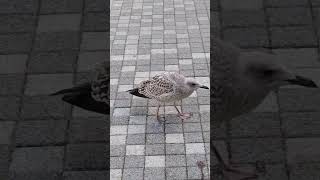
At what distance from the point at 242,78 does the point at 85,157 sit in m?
0.59

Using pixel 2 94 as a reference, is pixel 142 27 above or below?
above

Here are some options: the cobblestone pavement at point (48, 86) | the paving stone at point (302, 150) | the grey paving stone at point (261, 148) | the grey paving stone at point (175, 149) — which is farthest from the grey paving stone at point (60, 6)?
the paving stone at point (302, 150)

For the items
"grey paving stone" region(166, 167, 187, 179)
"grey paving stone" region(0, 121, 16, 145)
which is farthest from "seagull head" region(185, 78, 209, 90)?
"grey paving stone" region(0, 121, 16, 145)

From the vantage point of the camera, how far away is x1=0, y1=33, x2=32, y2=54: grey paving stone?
142cm

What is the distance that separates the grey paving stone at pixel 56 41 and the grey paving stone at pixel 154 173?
1.49 feet

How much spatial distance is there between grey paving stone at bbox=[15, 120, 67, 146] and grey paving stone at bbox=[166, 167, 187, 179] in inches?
14.7

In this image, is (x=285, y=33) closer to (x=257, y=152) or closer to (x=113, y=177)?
(x=257, y=152)

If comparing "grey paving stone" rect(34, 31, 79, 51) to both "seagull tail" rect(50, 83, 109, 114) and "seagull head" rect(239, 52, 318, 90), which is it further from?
"seagull head" rect(239, 52, 318, 90)

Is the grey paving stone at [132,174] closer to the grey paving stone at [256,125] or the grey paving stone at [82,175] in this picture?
the grey paving stone at [82,175]

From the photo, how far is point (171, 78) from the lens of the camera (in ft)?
4.90

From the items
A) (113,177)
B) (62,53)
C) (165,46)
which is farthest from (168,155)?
(62,53)

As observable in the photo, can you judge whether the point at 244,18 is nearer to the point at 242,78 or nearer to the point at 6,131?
the point at 242,78

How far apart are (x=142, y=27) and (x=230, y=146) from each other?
0.49m

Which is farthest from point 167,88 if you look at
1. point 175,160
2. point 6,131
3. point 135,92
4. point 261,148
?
point 6,131
